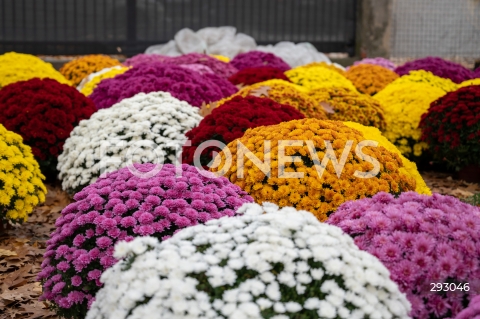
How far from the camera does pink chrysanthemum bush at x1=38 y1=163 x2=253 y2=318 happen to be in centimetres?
324

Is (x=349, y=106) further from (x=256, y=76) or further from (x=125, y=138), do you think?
(x=125, y=138)

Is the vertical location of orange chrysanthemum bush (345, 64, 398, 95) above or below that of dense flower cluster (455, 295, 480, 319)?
below

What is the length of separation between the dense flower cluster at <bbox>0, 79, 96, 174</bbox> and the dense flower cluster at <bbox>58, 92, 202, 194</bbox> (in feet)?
1.43

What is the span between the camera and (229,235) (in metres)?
2.63

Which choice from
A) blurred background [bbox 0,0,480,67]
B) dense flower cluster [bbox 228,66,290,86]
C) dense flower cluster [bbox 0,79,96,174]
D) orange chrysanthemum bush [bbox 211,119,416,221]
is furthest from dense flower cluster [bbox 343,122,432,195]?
blurred background [bbox 0,0,480,67]

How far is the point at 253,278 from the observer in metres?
2.39

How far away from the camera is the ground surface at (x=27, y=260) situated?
12.8 feet

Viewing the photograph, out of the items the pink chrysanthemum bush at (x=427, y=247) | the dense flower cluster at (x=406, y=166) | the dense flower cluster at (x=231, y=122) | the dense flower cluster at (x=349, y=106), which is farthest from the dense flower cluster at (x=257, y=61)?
the pink chrysanthemum bush at (x=427, y=247)

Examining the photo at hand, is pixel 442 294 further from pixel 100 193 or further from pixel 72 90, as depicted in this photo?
pixel 72 90

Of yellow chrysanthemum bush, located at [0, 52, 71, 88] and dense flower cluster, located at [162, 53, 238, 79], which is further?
dense flower cluster, located at [162, 53, 238, 79]

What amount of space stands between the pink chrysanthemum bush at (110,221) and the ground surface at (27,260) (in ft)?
1.42

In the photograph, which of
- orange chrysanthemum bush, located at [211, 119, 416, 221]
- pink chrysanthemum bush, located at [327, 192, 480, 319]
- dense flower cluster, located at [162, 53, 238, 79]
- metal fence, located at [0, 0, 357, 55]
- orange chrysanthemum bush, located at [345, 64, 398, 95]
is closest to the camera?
pink chrysanthemum bush, located at [327, 192, 480, 319]

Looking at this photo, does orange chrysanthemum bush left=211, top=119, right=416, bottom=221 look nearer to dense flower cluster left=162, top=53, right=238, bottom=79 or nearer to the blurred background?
dense flower cluster left=162, top=53, right=238, bottom=79

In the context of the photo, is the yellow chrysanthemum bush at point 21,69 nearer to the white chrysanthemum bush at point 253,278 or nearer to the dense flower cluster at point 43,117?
the dense flower cluster at point 43,117
